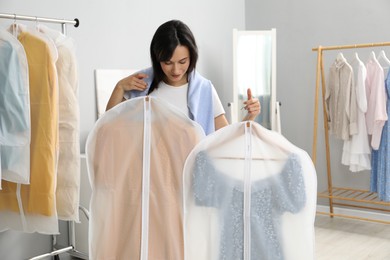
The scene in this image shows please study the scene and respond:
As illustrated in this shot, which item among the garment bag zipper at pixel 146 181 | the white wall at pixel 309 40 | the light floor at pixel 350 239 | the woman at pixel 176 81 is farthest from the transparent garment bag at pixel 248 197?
the white wall at pixel 309 40

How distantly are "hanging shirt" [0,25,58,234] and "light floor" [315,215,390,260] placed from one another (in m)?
1.96

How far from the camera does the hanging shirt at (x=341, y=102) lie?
4.00 m

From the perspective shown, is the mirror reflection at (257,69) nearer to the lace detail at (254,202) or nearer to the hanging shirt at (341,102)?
the hanging shirt at (341,102)

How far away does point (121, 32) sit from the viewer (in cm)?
386

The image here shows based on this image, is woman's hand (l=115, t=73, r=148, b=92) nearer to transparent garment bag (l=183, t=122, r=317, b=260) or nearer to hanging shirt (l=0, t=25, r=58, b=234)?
transparent garment bag (l=183, t=122, r=317, b=260)

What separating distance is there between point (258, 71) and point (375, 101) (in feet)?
A: 3.91

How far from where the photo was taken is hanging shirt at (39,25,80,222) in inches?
105

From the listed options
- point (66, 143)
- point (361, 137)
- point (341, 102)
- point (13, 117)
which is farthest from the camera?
point (341, 102)

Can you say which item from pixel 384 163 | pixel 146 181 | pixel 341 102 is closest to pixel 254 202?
pixel 146 181

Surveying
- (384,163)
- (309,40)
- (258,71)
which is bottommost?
(384,163)

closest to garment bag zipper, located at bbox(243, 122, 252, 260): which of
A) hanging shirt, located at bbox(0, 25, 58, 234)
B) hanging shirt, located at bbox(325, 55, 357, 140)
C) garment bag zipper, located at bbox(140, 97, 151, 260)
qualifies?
garment bag zipper, located at bbox(140, 97, 151, 260)

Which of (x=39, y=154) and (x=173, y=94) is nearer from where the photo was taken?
(x=173, y=94)

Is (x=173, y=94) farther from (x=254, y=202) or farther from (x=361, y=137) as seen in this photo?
(x=361, y=137)

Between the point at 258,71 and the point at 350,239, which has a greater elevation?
the point at 258,71
